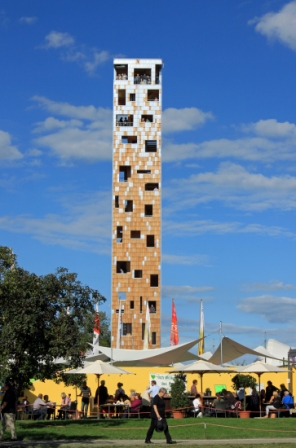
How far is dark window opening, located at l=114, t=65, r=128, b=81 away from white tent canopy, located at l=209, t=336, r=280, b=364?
1533 inches

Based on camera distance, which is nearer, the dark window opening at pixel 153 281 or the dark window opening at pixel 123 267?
the dark window opening at pixel 153 281

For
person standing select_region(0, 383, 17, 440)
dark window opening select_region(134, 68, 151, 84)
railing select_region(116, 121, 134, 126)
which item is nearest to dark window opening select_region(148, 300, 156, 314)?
railing select_region(116, 121, 134, 126)

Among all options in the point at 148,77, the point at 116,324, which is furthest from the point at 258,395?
the point at 148,77

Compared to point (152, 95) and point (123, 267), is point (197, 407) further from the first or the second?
point (152, 95)

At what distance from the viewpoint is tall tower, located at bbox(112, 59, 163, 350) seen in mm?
67188

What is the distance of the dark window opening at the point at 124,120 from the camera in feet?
228

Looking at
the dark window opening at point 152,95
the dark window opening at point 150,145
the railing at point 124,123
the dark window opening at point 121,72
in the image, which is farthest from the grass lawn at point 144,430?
the dark window opening at point 121,72

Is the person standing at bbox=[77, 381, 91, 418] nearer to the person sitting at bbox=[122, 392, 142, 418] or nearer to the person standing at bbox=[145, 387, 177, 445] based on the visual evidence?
the person sitting at bbox=[122, 392, 142, 418]

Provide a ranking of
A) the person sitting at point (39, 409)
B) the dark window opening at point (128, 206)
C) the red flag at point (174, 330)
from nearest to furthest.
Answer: the person sitting at point (39, 409), the red flag at point (174, 330), the dark window opening at point (128, 206)

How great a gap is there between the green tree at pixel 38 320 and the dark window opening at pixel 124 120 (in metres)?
47.2

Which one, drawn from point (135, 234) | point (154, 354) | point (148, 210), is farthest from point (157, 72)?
point (154, 354)

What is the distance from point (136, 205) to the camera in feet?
225

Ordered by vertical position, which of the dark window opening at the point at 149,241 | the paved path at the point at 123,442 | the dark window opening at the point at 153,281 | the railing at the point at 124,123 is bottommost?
the paved path at the point at 123,442

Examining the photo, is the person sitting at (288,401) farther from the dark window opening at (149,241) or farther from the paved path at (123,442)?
the dark window opening at (149,241)
